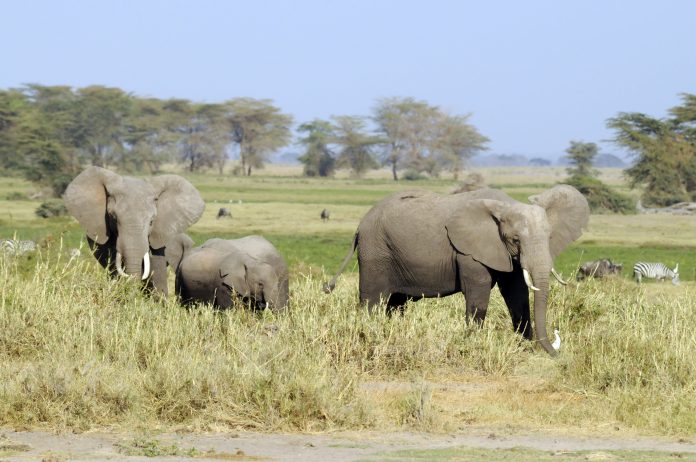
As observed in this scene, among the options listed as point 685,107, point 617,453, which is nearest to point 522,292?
point 617,453

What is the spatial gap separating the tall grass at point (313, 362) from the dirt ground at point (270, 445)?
0.60 feet

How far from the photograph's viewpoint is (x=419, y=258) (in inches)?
432

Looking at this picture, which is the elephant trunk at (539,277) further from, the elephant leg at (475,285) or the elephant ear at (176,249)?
the elephant ear at (176,249)

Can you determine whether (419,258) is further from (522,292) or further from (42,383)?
(42,383)

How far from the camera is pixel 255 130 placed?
9688 centimetres

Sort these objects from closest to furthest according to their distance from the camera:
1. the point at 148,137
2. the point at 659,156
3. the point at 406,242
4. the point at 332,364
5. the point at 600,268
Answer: the point at 332,364 < the point at 406,242 < the point at 600,268 < the point at 659,156 < the point at 148,137

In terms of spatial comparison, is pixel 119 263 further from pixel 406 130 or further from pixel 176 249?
pixel 406 130

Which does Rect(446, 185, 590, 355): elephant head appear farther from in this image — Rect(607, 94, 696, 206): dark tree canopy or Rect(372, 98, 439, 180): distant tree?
Rect(372, 98, 439, 180): distant tree

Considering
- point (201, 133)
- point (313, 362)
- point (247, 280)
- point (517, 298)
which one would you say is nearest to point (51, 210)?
point (247, 280)

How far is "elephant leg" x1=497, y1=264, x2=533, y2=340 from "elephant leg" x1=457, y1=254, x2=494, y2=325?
22 cm

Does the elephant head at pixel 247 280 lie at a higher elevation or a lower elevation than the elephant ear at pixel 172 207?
lower

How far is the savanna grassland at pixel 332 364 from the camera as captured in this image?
7879 mm

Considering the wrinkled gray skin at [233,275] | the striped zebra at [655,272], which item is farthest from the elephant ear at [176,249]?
the striped zebra at [655,272]

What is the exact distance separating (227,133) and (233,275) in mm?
84474
